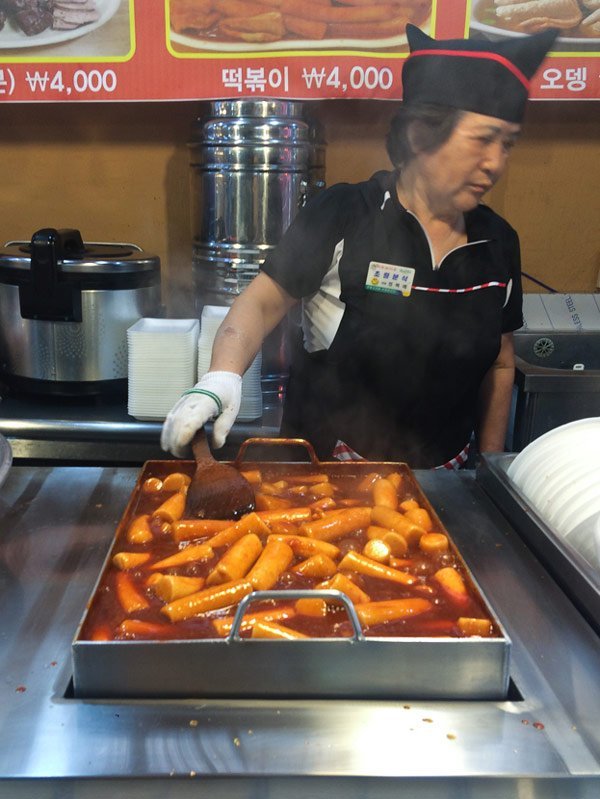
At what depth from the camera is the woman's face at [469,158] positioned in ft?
6.14

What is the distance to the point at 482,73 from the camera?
1.85m

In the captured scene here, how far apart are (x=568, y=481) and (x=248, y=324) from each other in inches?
38.4

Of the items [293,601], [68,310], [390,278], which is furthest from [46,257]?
[293,601]

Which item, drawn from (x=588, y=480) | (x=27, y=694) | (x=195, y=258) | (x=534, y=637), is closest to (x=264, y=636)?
(x=27, y=694)

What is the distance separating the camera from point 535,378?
2566mm

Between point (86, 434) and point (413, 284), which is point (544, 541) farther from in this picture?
point (86, 434)

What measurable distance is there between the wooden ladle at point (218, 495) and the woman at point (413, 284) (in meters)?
0.36

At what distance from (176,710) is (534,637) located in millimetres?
572

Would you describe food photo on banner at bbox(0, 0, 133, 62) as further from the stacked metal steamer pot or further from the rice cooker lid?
the rice cooker lid

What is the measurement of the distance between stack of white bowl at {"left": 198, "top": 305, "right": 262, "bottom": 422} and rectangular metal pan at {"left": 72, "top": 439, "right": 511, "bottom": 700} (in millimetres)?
1635

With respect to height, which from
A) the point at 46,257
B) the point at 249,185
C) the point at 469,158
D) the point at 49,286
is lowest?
the point at 49,286

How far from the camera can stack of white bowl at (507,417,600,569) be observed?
1334 mm

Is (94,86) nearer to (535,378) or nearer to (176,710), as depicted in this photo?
(535,378)

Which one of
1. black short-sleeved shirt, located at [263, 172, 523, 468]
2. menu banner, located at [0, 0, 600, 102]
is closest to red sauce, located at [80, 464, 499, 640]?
black short-sleeved shirt, located at [263, 172, 523, 468]
